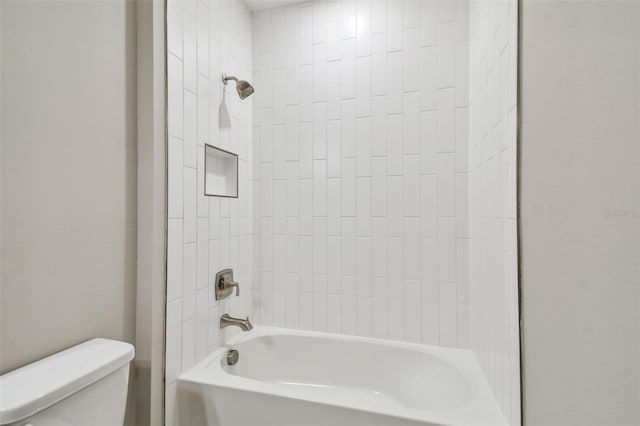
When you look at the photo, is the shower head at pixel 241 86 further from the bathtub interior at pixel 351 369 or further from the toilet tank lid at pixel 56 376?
the bathtub interior at pixel 351 369

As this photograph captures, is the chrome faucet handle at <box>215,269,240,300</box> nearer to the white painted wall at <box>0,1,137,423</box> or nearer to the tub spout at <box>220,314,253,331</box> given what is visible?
the tub spout at <box>220,314,253,331</box>

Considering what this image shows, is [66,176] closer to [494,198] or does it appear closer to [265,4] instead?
[494,198]

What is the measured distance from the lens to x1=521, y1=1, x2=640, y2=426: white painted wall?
0.37 metres

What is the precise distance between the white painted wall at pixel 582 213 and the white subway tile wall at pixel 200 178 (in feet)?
3.95

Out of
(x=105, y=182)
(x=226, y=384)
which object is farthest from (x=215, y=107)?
(x=226, y=384)

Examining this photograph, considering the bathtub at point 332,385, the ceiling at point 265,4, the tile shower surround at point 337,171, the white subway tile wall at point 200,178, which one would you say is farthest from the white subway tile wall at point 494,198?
the white subway tile wall at point 200,178

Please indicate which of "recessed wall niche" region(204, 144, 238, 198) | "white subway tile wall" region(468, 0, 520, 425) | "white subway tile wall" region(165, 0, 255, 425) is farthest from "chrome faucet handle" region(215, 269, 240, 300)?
"white subway tile wall" region(468, 0, 520, 425)

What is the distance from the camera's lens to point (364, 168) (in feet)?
5.46

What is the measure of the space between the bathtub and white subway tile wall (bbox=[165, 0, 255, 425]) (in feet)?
0.45

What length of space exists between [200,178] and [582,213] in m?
1.32

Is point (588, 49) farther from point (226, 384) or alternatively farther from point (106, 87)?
point (226, 384)

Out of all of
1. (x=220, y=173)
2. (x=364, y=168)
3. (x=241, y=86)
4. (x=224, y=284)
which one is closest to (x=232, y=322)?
(x=224, y=284)

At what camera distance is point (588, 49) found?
472 millimetres

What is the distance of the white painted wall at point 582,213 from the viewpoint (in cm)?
37
